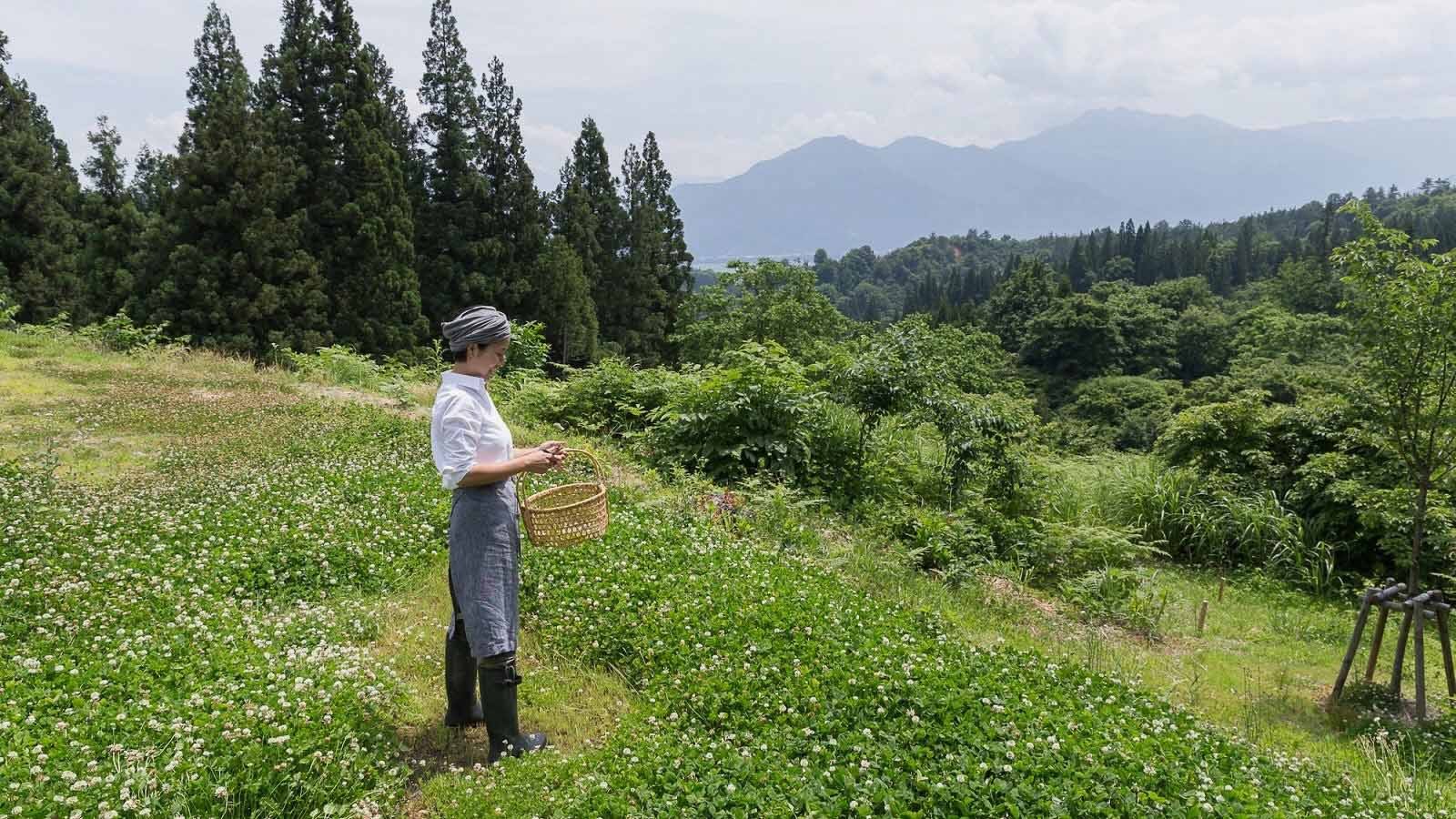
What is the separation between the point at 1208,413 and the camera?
14281mm

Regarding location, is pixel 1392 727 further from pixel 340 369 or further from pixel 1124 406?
pixel 1124 406

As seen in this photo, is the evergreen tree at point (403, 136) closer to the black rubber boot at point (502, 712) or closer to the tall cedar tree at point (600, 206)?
the tall cedar tree at point (600, 206)

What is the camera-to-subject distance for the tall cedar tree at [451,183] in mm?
36594

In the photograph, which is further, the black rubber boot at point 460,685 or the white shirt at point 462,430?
the black rubber boot at point 460,685

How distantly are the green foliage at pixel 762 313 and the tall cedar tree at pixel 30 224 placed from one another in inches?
947

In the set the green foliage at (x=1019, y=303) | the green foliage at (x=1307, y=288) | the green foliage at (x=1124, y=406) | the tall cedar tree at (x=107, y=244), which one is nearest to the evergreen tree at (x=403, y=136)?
the tall cedar tree at (x=107, y=244)

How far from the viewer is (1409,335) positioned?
732 centimetres

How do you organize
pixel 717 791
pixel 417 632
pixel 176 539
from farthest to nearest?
pixel 176 539
pixel 417 632
pixel 717 791

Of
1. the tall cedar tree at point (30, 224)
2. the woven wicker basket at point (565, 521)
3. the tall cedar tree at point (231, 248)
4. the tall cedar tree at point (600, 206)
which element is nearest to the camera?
the woven wicker basket at point (565, 521)

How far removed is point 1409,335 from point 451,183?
36684mm

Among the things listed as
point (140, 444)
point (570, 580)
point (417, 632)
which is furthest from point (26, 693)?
point (140, 444)

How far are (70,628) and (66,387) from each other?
40.6 ft

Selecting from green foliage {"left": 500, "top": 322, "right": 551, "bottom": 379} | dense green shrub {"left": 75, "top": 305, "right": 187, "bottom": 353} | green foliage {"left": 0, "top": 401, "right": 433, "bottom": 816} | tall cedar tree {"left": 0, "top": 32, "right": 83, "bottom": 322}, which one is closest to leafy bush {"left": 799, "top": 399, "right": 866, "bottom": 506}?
green foliage {"left": 0, "top": 401, "right": 433, "bottom": 816}

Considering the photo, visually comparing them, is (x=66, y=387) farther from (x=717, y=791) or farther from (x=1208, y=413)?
(x=1208, y=413)
